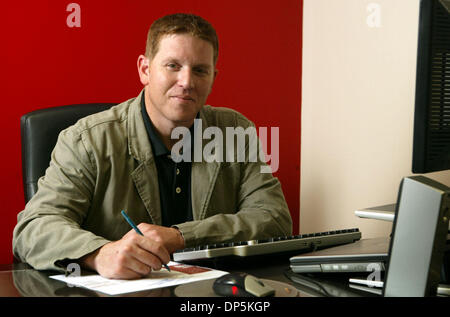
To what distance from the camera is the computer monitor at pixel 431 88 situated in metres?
0.86

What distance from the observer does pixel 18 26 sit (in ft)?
6.54

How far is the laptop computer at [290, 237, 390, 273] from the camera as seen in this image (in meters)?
0.93

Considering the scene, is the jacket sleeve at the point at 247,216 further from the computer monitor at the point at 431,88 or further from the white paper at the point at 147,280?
the computer monitor at the point at 431,88

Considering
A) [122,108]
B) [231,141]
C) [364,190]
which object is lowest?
[364,190]

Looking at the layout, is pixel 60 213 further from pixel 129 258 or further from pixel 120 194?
pixel 129 258

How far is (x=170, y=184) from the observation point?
1.54m

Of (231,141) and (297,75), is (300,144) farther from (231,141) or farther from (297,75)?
(231,141)

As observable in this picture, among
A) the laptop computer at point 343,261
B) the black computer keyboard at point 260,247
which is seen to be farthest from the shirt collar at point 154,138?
the laptop computer at point 343,261

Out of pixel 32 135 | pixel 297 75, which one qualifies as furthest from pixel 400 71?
pixel 32 135

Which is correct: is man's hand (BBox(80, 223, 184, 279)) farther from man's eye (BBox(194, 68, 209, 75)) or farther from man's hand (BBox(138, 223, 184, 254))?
man's eye (BBox(194, 68, 209, 75))

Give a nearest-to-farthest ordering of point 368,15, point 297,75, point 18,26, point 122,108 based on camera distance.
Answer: point 122,108 → point 18,26 → point 368,15 → point 297,75

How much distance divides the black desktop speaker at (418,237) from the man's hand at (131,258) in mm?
407

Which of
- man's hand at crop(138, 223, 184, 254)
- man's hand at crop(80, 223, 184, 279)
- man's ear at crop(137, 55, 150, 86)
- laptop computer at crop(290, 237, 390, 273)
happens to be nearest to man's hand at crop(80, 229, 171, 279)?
man's hand at crop(80, 223, 184, 279)
